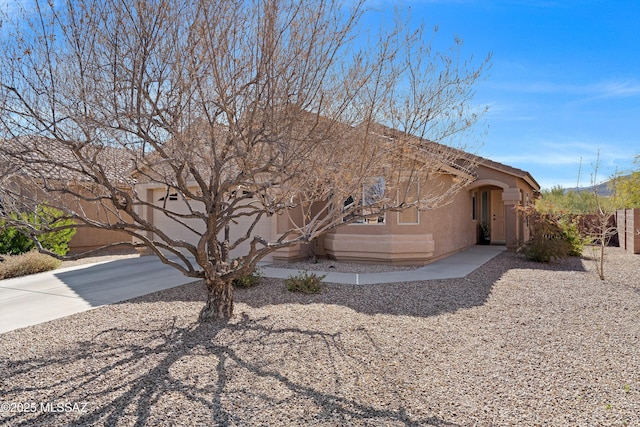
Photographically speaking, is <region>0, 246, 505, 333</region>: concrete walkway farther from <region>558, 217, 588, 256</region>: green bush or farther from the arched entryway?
the arched entryway

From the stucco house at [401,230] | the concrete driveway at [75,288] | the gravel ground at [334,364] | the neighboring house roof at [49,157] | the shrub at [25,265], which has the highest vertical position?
the neighboring house roof at [49,157]

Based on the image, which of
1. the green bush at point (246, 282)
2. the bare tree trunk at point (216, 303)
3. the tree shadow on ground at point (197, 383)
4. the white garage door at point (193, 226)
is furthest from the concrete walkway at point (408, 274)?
the tree shadow on ground at point (197, 383)

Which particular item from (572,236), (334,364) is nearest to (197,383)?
(334,364)

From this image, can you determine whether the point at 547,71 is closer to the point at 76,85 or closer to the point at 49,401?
the point at 76,85

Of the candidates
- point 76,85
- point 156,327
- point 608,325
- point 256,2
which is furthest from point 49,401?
point 608,325

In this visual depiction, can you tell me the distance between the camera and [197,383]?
4.60m

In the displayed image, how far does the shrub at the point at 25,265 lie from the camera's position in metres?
11.8

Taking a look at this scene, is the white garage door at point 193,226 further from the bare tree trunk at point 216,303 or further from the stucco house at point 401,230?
the bare tree trunk at point 216,303

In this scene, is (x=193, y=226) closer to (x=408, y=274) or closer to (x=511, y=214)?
(x=408, y=274)

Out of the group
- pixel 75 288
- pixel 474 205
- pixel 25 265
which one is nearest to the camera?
pixel 75 288

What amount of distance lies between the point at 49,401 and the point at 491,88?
822 centimetres

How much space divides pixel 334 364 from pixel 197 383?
158cm

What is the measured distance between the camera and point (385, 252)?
43.0ft

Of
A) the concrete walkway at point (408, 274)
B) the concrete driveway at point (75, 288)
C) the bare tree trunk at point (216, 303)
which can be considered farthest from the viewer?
the concrete walkway at point (408, 274)
